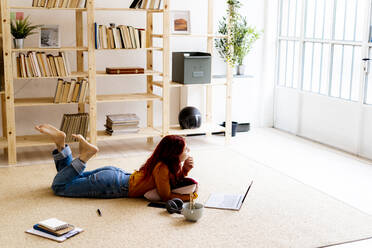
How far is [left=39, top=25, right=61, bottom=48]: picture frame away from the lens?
4816 mm

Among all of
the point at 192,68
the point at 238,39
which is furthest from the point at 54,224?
the point at 238,39

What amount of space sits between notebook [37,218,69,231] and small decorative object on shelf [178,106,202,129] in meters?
2.52

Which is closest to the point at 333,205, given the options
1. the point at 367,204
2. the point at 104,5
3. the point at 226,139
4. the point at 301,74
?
the point at 367,204

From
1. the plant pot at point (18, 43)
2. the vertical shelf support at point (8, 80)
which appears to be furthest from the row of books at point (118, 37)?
the vertical shelf support at point (8, 80)

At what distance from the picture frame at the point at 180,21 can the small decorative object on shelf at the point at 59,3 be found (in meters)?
1.11

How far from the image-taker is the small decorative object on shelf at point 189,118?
5.53 m

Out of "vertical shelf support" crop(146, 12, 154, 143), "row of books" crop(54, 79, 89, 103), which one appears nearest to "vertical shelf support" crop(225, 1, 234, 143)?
"vertical shelf support" crop(146, 12, 154, 143)

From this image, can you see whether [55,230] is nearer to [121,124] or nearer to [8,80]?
[8,80]

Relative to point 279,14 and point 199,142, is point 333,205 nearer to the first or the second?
point 199,142

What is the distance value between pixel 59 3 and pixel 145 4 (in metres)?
0.86

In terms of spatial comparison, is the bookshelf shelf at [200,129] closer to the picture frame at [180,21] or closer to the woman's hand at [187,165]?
the picture frame at [180,21]

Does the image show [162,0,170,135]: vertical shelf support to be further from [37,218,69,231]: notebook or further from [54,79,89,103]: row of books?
[37,218,69,231]: notebook

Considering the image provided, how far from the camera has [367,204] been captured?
3840mm

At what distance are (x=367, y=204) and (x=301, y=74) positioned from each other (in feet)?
8.48
